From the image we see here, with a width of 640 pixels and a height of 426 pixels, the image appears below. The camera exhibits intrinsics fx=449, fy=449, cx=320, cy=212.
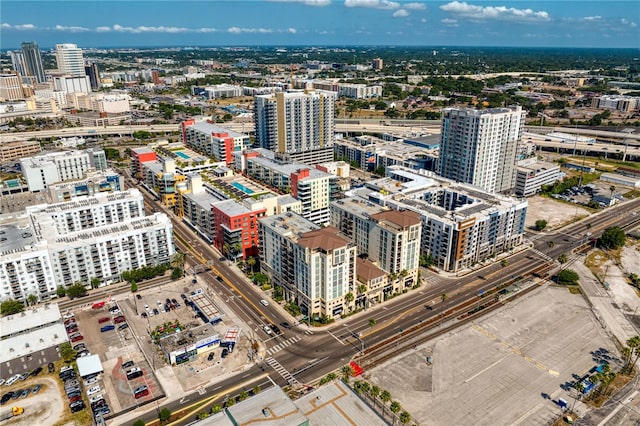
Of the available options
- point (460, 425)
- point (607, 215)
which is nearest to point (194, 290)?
point (460, 425)

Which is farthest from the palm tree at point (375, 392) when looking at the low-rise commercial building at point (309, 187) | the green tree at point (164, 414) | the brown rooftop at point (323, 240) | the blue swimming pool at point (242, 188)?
the blue swimming pool at point (242, 188)

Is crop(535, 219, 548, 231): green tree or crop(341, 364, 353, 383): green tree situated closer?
crop(341, 364, 353, 383): green tree

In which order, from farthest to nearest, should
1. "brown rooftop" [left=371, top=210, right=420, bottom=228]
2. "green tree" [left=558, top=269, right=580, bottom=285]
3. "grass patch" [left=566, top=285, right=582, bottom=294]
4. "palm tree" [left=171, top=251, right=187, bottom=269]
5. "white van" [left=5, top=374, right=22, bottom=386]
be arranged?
"palm tree" [left=171, top=251, right=187, bottom=269] → "green tree" [left=558, top=269, right=580, bottom=285] → "grass patch" [left=566, top=285, right=582, bottom=294] → "brown rooftop" [left=371, top=210, right=420, bottom=228] → "white van" [left=5, top=374, right=22, bottom=386]

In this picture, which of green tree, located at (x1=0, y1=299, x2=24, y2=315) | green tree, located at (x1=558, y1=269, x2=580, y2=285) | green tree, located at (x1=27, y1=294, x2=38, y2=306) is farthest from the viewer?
green tree, located at (x1=558, y1=269, x2=580, y2=285)

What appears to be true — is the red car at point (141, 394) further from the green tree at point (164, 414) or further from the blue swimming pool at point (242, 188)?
the blue swimming pool at point (242, 188)

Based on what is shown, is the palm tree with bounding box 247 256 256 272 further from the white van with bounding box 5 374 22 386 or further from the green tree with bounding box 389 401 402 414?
the green tree with bounding box 389 401 402 414

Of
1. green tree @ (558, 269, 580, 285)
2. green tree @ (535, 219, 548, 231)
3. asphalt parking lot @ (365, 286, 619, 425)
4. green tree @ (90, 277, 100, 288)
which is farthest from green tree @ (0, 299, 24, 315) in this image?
green tree @ (535, 219, 548, 231)

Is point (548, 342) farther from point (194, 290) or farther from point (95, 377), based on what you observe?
point (95, 377)
